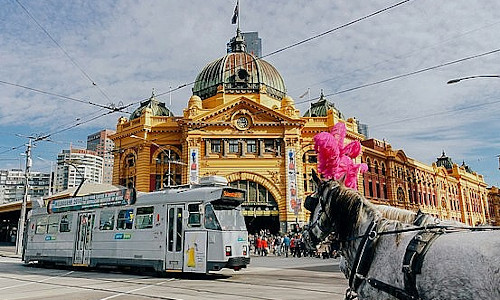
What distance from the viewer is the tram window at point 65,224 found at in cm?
1991

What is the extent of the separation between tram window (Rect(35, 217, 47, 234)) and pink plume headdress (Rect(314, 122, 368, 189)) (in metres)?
20.4

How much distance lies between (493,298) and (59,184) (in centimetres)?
9266

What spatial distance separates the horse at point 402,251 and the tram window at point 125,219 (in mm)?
13558

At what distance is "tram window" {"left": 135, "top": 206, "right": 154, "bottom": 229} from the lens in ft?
53.3

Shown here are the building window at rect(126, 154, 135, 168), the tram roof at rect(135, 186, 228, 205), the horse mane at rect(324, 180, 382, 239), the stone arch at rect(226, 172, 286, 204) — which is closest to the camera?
the horse mane at rect(324, 180, 382, 239)

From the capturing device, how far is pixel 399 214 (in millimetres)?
4258

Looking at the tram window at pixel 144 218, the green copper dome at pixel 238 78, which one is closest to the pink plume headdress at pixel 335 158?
the tram window at pixel 144 218

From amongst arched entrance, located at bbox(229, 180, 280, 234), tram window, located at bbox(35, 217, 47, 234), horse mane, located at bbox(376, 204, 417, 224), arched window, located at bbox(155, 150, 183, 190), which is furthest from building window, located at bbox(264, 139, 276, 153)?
horse mane, located at bbox(376, 204, 417, 224)

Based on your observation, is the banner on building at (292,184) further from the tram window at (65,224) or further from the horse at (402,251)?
the horse at (402,251)

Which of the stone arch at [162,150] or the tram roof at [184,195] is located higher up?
the stone arch at [162,150]

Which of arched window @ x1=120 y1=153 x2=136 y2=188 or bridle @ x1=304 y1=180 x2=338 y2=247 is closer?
bridle @ x1=304 y1=180 x2=338 y2=247

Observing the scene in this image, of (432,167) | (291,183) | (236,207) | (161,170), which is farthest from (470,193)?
(236,207)

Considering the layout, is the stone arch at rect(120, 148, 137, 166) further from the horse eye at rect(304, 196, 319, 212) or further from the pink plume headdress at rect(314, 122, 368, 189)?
the horse eye at rect(304, 196, 319, 212)

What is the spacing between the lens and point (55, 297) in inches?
402
